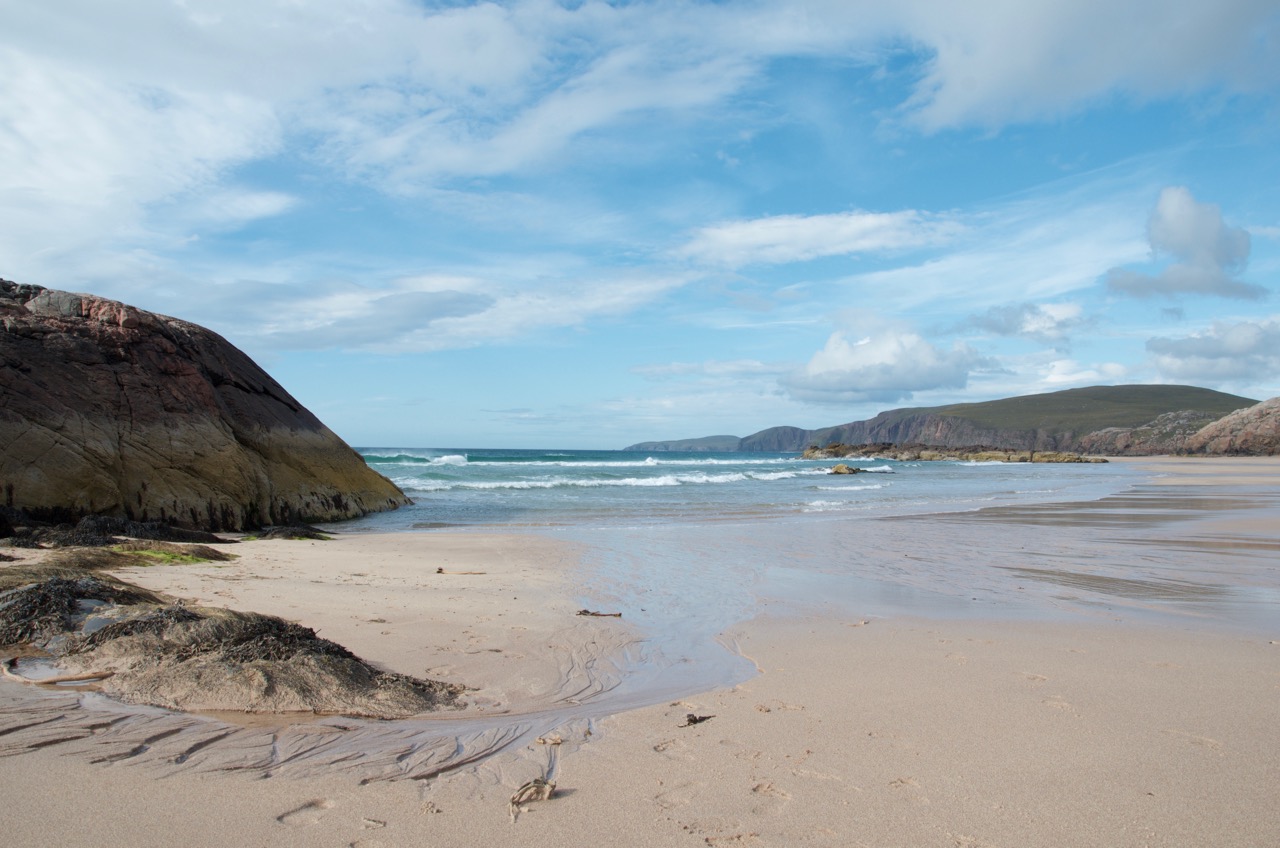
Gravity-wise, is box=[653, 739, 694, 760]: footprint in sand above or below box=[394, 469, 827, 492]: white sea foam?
below

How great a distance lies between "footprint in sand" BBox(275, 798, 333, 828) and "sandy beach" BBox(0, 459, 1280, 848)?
0.04ft

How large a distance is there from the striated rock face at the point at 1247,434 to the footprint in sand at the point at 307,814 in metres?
104

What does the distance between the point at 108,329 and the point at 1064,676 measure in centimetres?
1604

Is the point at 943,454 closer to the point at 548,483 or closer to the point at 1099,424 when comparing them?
the point at 1099,424

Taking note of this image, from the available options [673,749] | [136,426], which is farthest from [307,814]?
[136,426]

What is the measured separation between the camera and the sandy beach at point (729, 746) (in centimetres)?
276

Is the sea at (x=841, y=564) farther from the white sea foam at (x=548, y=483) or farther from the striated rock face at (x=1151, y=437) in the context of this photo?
the striated rock face at (x=1151, y=437)

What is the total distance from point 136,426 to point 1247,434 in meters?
104

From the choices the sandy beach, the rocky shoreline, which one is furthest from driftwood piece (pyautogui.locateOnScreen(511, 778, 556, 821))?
the rocky shoreline

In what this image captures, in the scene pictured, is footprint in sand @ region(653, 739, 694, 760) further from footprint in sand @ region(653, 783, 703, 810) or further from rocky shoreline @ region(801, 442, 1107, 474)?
rocky shoreline @ region(801, 442, 1107, 474)

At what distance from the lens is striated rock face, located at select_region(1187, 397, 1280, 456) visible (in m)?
80.1

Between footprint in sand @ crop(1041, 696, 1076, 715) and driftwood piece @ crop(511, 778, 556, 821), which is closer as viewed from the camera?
driftwood piece @ crop(511, 778, 556, 821)

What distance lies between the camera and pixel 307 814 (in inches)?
109

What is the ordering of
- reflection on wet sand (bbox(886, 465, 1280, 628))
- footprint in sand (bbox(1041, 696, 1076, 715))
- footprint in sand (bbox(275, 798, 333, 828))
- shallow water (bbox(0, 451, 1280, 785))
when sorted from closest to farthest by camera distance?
footprint in sand (bbox(275, 798, 333, 828))
shallow water (bbox(0, 451, 1280, 785))
footprint in sand (bbox(1041, 696, 1076, 715))
reflection on wet sand (bbox(886, 465, 1280, 628))
